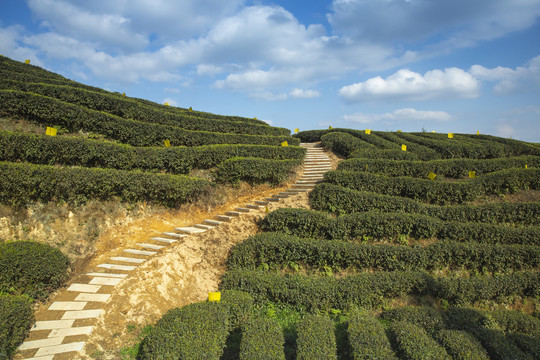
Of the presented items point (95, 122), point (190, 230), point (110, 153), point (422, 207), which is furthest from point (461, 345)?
point (95, 122)

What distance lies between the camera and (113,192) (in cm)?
944

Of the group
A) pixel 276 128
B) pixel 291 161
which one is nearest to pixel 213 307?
pixel 291 161

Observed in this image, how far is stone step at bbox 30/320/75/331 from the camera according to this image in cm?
594

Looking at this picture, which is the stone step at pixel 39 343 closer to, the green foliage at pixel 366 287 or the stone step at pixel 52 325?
the stone step at pixel 52 325

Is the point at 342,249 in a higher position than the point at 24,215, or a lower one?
lower

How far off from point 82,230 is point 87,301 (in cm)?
253

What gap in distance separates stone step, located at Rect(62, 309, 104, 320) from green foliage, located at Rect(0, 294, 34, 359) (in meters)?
0.77

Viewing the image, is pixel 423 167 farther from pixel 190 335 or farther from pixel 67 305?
pixel 67 305

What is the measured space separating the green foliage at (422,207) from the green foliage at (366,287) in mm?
2450

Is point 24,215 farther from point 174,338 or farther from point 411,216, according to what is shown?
point 411,216

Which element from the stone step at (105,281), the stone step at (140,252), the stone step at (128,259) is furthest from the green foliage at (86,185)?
the stone step at (105,281)

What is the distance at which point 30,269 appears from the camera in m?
6.41

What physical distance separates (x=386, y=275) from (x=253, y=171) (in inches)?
248

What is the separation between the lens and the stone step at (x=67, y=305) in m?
6.51
